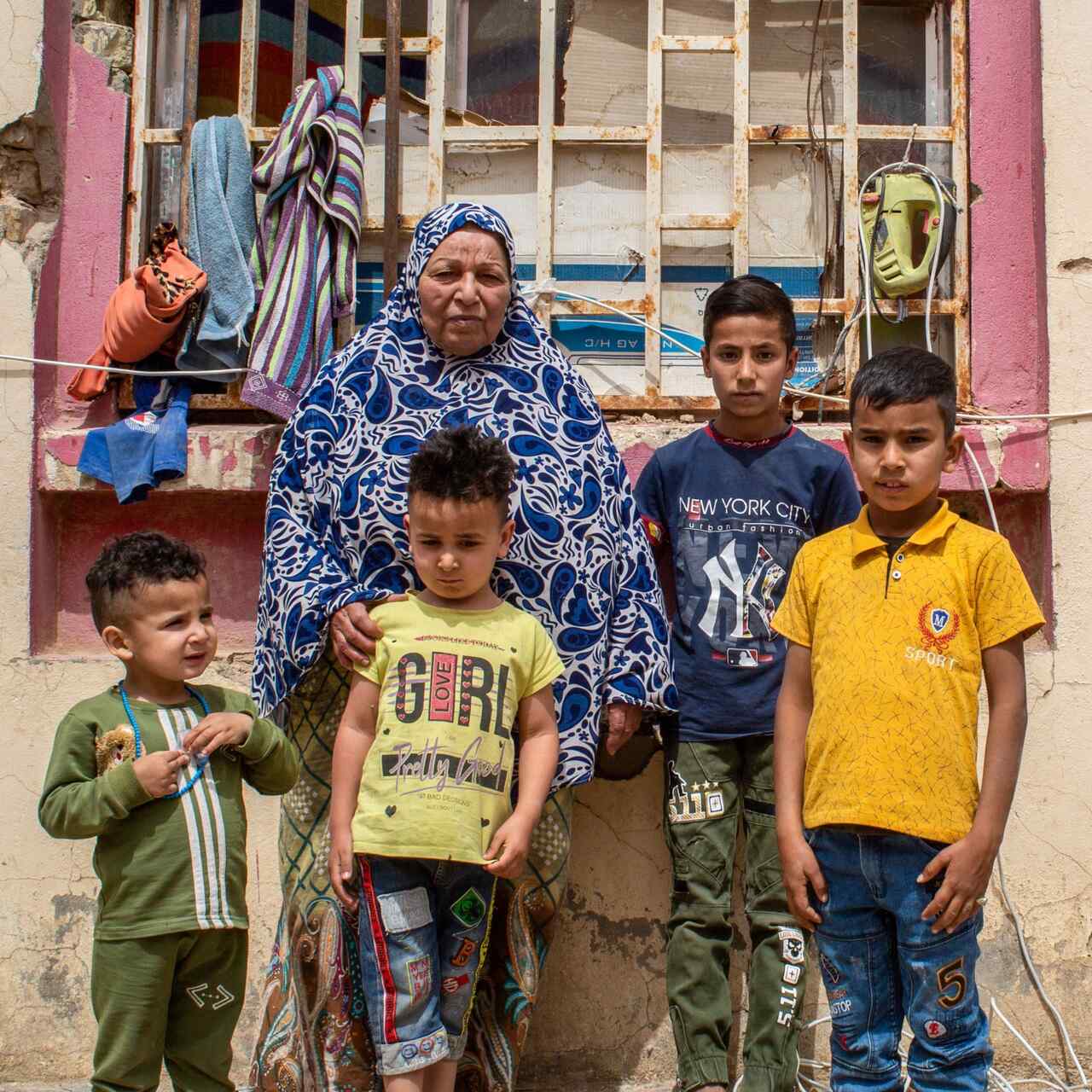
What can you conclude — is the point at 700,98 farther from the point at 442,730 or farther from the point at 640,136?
the point at 442,730

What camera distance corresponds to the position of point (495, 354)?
2811mm

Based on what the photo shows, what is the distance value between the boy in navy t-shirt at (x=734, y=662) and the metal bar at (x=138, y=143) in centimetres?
159

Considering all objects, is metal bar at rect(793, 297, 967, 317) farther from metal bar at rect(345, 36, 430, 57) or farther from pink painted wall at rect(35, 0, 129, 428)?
pink painted wall at rect(35, 0, 129, 428)

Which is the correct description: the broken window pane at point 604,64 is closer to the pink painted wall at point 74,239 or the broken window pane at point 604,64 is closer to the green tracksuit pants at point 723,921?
the pink painted wall at point 74,239

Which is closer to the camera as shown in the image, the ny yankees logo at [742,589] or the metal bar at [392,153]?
the ny yankees logo at [742,589]

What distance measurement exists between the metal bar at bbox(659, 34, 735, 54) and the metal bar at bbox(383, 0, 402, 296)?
705 mm

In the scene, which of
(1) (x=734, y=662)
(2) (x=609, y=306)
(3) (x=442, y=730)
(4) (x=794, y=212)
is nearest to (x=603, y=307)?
(2) (x=609, y=306)

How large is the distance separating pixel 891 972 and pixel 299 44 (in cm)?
266

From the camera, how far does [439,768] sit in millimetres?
2311

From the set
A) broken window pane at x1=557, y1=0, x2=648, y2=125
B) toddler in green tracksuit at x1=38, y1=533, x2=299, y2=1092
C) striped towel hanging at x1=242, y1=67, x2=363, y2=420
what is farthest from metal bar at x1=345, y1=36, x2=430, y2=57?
toddler in green tracksuit at x1=38, y1=533, x2=299, y2=1092

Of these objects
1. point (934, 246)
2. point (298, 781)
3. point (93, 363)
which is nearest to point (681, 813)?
point (298, 781)

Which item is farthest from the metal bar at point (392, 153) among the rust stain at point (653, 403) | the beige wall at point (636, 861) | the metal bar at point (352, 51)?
the beige wall at point (636, 861)

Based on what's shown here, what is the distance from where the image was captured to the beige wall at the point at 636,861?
3104 mm

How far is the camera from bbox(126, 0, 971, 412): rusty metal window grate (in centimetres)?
347
